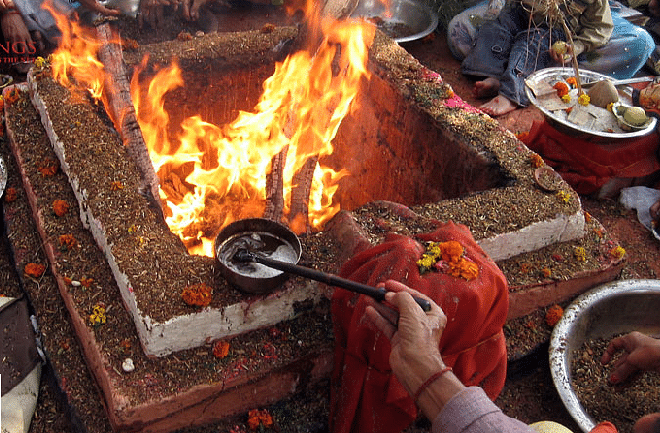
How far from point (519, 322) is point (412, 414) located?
124 centimetres

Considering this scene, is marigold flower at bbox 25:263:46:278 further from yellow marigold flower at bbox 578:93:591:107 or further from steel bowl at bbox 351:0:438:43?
steel bowl at bbox 351:0:438:43

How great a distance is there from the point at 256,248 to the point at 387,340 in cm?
93

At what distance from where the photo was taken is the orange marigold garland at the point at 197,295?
2857 millimetres

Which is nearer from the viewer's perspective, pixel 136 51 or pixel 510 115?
pixel 136 51

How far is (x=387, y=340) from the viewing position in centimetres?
272

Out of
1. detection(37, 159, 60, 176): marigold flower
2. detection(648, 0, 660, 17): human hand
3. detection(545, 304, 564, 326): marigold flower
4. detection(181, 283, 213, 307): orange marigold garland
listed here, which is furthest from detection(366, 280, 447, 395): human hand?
detection(648, 0, 660, 17): human hand

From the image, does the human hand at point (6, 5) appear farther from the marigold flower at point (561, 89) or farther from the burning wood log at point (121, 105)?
the marigold flower at point (561, 89)

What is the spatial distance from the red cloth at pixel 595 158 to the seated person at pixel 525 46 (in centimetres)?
140

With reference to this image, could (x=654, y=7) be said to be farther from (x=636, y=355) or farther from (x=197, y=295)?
(x=197, y=295)

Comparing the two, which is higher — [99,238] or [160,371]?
[99,238]

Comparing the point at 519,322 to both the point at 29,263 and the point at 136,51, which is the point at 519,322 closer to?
the point at 29,263

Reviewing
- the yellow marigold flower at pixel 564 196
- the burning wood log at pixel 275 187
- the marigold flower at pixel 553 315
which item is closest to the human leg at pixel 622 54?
the yellow marigold flower at pixel 564 196

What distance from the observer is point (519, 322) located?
3844 mm

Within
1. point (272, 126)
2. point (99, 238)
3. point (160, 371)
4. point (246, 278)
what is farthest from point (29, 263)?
point (272, 126)
